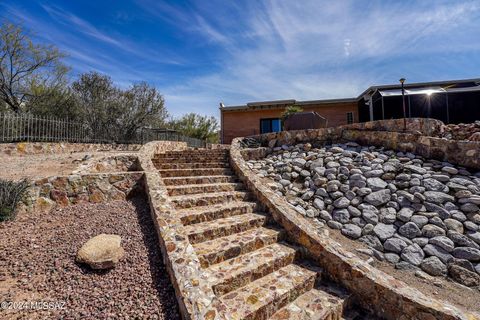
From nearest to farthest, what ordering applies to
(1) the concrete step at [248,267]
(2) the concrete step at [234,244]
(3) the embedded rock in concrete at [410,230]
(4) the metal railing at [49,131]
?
(1) the concrete step at [248,267], (2) the concrete step at [234,244], (3) the embedded rock in concrete at [410,230], (4) the metal railing at [49,131]

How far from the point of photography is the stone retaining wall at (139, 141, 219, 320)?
1.99 meters

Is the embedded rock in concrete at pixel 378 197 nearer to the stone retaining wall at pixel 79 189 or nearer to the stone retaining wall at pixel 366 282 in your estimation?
the stone retaining wall at pixel 366 282

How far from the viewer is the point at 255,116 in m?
14.3

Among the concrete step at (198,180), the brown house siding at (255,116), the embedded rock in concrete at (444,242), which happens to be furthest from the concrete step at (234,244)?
the brown house siding at (255,116)

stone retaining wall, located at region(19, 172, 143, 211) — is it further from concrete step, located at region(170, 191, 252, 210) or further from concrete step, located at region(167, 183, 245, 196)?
concrete step, located at region(170, 191, 252, 210)

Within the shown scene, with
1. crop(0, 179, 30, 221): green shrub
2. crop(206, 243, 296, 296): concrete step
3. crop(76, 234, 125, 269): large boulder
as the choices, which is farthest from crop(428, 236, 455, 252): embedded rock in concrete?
crop(0, 179, 30, 221): green shrub

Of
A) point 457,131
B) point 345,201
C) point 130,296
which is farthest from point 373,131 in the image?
point 130,296

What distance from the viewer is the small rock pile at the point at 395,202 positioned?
3600mm

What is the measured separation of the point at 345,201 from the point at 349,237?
78cm

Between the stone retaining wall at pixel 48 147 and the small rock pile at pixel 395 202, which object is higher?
the stone retaining wall at pixel 48 147

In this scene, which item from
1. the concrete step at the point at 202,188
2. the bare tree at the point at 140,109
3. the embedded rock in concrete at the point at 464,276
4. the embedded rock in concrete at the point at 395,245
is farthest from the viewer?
the bare tree at the point at 140,109

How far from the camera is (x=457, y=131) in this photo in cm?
592

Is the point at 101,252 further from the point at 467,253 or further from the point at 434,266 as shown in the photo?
the point at 467,253

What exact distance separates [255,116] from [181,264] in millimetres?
12625
